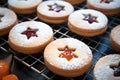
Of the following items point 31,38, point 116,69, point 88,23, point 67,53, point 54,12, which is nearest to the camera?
point 116,69

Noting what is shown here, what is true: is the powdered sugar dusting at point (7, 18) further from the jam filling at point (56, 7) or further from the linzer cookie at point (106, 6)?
the linzer cookie at point (106, 6)

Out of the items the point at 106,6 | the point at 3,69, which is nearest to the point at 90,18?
the point at 106,6

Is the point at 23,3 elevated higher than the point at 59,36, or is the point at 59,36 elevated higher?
the point at 23,3

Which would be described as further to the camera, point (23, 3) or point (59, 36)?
point (23, 3)

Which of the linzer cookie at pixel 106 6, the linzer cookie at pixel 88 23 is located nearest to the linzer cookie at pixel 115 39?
the linzer cookie at pixel 88 23

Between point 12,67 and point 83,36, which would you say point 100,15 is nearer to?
point 83,36

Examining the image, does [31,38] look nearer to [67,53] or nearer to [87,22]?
[67,53]

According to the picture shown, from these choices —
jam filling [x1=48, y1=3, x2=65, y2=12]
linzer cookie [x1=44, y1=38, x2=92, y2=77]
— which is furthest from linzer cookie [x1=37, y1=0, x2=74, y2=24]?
linzer cookie [x1=44, y1=38, x2=92, y2=77]
